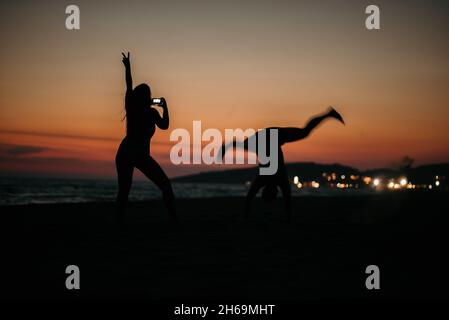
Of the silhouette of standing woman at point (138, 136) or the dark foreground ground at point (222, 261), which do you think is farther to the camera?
the silhouette of standing woman at point (138, 136)

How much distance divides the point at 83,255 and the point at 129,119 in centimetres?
282

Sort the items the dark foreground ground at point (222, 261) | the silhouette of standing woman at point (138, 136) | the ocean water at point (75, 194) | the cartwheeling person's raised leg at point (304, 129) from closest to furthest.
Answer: the dark foreground ground at point (222, 261) < the silhouette of standing woman at point (138, 136) < the cartwheeling person's raised leg at point (304, 129) < the ocean water at point (75, 194)

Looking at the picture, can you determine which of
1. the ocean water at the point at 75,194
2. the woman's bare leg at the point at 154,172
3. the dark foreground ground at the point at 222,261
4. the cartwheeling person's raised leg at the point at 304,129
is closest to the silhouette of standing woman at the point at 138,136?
the woman's bare leg at the point at 154,172

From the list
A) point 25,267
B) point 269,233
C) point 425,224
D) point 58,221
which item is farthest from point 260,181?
point 25,267

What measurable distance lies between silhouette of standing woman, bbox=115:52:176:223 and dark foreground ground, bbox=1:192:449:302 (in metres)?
0.94

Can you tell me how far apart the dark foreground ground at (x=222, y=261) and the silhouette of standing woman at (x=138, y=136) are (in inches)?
37.0

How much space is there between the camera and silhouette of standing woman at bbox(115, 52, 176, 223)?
7612 millimetres

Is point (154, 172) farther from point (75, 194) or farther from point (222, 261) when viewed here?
point (75, 194)

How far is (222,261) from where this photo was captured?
205 inches

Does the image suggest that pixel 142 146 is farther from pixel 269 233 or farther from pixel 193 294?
pixel 193 294

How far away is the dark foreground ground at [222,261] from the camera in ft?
12.9

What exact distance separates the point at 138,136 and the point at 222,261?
3.21m

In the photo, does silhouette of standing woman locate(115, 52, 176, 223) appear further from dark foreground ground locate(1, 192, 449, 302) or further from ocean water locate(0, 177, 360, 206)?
ocean water locate(0, 177, 360, 206)

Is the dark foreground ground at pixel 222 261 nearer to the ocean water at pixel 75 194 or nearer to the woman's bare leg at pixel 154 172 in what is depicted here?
the woman's bare leg at pixel 154 172
